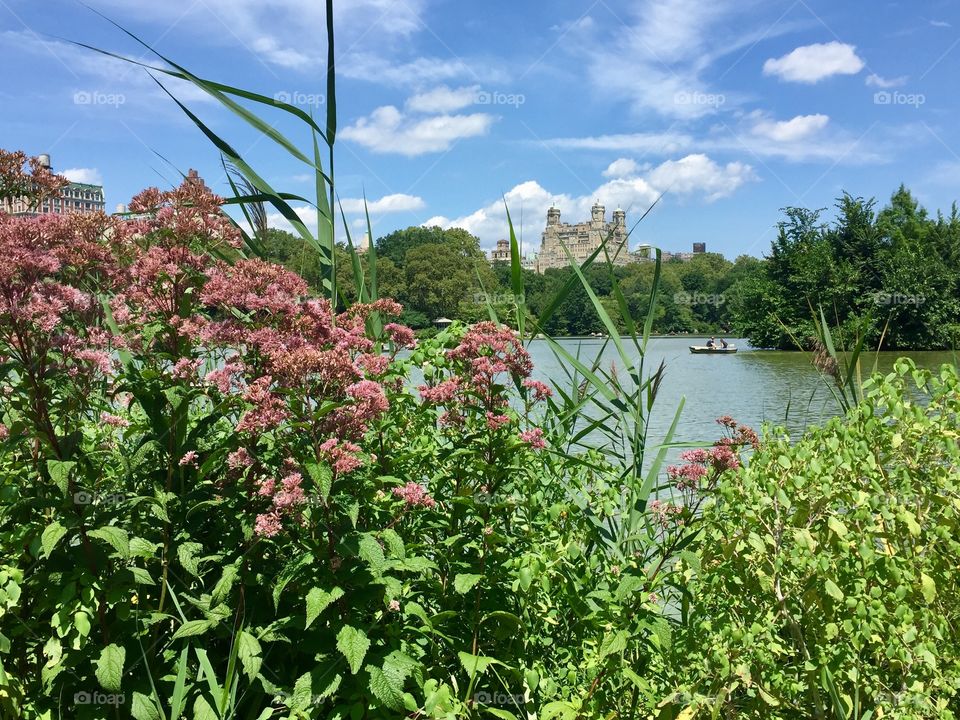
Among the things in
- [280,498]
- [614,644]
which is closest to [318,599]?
[280,498]

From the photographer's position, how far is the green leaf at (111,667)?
6.87ft

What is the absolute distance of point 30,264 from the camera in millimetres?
2305

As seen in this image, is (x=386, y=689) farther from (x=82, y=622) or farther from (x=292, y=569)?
(x=82, y=622)

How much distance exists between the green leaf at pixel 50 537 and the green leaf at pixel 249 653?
0.57m

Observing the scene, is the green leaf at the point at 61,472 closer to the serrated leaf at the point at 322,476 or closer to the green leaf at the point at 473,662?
the serrated leaf at the point at 322,476

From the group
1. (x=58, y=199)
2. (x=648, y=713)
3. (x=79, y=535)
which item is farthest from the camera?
(x=58, y=199)

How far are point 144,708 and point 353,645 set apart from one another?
A: 2.23 feet

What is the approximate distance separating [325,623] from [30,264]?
144 centimetres

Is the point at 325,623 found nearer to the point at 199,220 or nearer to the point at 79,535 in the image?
the point at 79,535

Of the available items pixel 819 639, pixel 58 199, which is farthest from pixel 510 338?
pixel 58 199

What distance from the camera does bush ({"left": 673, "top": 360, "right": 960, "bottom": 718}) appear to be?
204 cm

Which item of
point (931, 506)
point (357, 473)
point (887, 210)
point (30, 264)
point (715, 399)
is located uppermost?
point (887, 210)


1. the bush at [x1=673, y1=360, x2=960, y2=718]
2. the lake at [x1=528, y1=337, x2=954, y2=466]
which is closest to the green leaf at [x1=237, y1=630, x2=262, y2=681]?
the bush at [x1=673, y1=360, x2=960, y2=718]

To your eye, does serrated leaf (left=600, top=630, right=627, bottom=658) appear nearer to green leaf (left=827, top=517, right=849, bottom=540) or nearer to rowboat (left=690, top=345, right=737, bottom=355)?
green leaf (left=827, top=517, right=849, bottom=540)
